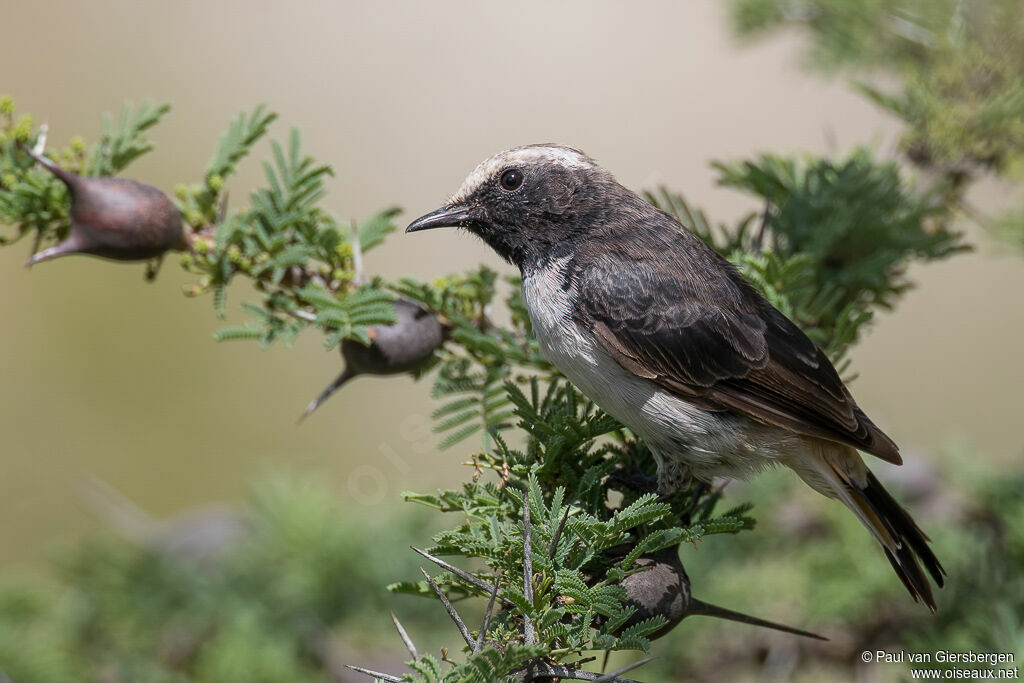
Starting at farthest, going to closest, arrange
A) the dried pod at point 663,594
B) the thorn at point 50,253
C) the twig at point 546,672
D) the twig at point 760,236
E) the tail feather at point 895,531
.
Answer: the twig at point 760,236 → the tail feather at point 895,531 → the thorn at point 50,253 → the dried pod at point 663,594 → the twig at point 546,672

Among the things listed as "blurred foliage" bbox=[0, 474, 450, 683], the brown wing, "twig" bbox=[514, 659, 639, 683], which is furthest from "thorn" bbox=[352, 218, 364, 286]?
"twig" bbox=[514, 659, 639, 683]

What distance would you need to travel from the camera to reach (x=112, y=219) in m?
2.35

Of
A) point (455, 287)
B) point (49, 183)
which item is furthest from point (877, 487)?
point (49, 183)

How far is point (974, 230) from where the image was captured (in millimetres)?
3840

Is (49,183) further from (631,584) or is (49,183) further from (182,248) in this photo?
(631,584)

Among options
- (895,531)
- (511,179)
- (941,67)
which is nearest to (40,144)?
(511,179)

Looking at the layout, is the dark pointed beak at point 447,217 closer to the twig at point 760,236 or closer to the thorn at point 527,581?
the twig at point 760,236

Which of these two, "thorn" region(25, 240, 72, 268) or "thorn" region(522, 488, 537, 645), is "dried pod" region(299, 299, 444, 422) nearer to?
"thorn" region(25, 240, 72, 268)

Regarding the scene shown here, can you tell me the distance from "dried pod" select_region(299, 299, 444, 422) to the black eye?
0.59 m

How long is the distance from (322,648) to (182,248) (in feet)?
5.04

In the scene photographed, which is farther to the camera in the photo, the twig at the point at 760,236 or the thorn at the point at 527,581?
the twig at the point at 760,236

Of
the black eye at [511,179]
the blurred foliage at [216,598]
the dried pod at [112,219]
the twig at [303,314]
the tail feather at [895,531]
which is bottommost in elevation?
the blurred foliage at [216,598]

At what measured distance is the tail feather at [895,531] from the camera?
2.46 metres

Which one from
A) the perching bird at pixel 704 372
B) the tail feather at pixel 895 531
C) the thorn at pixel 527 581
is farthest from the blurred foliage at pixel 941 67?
the thorn at pixel 527 581
